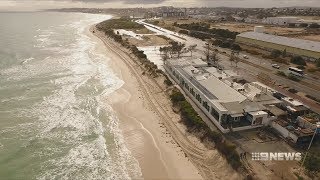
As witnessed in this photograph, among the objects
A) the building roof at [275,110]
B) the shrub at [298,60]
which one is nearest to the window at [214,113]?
the building roof at [275,110]

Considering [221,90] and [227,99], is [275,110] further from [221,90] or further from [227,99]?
[221,90]

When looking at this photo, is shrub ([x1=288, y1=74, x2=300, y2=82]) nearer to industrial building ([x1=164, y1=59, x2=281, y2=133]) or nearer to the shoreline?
industrial building ([x1=164, y1=59, x2=281, y2=133])

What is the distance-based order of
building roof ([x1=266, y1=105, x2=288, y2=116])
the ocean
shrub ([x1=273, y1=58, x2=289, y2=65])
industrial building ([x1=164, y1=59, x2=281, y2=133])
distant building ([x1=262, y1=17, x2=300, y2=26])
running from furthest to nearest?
distant building ([x1=262, y1=17, x2=300, y2=26])
shrub ([x1=273, y1=58, x2=289, y2=65])
building roof ([x1=266, y1=105, x2=288, y2=116])
industrial building ([x1=164, y1=59, x2=281, y2=133])
the ocean

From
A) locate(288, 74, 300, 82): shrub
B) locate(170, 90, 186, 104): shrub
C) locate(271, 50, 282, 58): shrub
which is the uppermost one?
locate(271, 50, 282, 58): shrub

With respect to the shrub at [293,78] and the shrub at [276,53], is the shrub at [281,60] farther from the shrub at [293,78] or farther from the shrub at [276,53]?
the shrub at [293,78]

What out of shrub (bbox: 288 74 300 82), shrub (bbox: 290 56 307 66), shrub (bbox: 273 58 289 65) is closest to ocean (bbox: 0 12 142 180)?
shrub (bbox: 288 74 300 82)

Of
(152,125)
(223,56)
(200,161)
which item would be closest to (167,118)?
(152,125)

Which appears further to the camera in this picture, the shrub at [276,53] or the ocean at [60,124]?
the shrub at [276,53]

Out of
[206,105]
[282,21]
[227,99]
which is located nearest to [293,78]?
[227,99]
